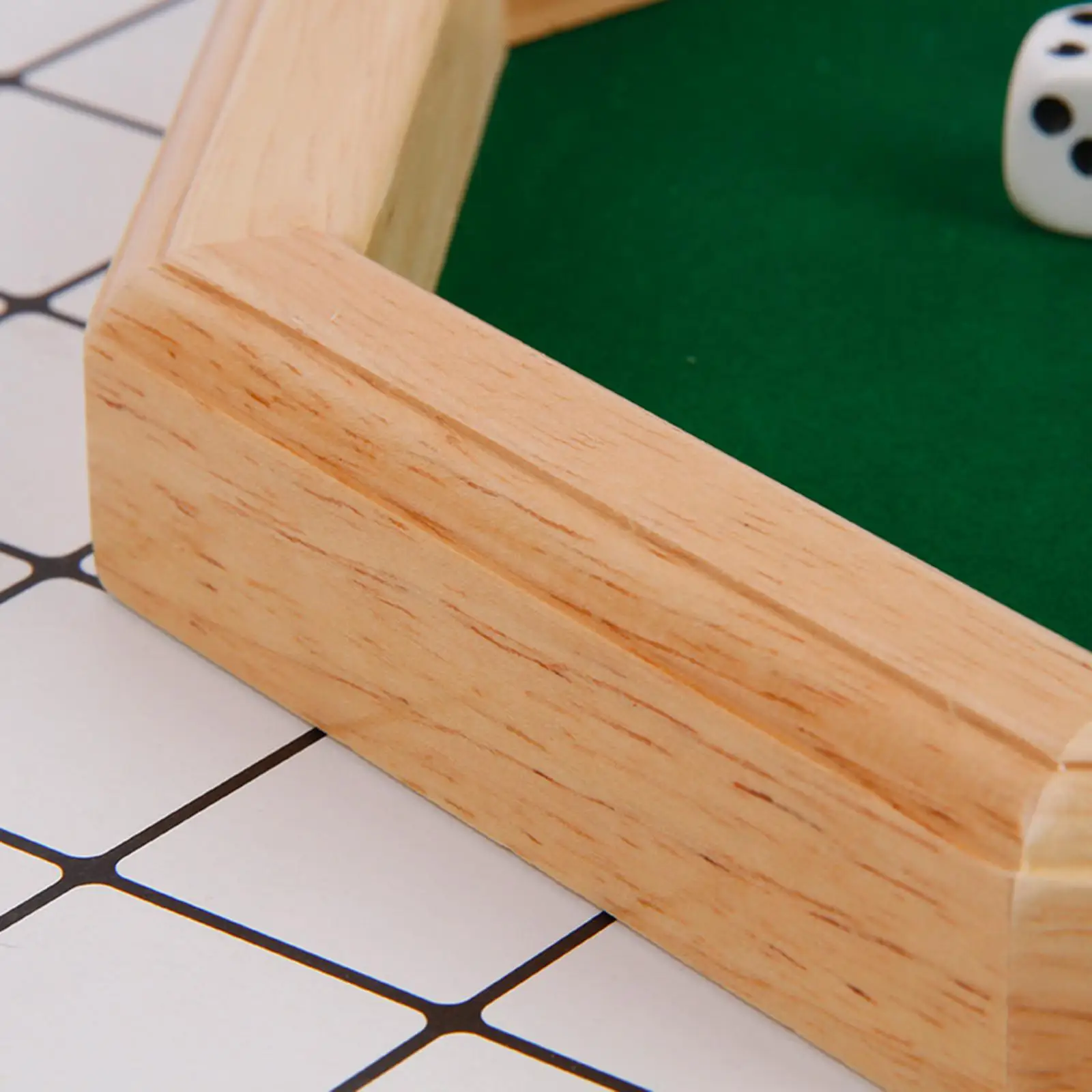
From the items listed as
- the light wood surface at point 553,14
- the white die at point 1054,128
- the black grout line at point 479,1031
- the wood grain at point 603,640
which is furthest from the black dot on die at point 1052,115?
the black grout line at point 479,1031

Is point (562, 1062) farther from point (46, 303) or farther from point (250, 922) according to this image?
point (46, 303)

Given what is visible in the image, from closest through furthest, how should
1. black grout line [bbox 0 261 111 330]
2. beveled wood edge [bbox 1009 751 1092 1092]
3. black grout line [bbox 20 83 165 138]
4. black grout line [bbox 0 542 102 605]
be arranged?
1. beveled wood edge [bbox 1009 751 1092 1092]
2. black grout line [bbox 0 542 102 605]
3. black grout line [bbox 0 261 111 330]
4. black grout line [bbox 20 83 165 138]

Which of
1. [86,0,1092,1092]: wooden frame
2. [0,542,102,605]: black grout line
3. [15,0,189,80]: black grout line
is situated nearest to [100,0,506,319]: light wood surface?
[86,0,1092,1092]: wooden frame

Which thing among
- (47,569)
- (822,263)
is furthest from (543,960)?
(822,263)

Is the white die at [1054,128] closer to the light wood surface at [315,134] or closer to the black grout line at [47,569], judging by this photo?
the light wood surface at [315,134]

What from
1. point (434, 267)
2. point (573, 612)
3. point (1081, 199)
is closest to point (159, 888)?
point (573, 612)

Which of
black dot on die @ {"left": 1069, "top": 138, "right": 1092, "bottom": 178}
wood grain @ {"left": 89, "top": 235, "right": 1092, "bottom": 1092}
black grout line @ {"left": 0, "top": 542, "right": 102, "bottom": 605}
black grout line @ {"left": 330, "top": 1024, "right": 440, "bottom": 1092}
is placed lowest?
black grout line @ {"left": 330, "top": 1024, "right": 440, "bottom": 1092}

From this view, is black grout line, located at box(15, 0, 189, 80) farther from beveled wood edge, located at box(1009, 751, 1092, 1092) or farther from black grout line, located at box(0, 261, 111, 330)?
beveled wood edge, located at box(1009, 751, 1092, 1092)
